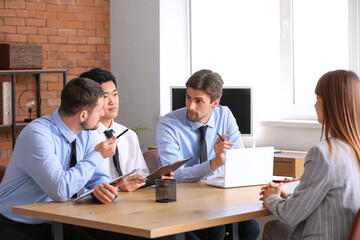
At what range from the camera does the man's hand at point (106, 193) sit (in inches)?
107

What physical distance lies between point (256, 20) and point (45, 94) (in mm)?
2227

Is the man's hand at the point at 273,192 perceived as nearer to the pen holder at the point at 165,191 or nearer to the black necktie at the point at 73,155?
the pen holder at the point at 165,191

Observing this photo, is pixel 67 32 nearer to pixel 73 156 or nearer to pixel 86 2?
pixel 86 2

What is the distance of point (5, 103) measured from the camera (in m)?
5.38

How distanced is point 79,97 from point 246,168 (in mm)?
978

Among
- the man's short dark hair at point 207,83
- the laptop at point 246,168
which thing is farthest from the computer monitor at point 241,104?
the laptop at point 246,168

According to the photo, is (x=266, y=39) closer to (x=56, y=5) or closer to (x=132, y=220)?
(x=56, y=5)

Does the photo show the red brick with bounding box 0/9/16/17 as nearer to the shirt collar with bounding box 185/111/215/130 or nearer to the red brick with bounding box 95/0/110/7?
the red brick with bounding box 95/0/110/7

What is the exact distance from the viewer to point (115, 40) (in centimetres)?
638

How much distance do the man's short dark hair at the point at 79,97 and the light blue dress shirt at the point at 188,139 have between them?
2.39 feet

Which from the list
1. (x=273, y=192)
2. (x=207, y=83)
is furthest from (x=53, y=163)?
(x=207, y=83)

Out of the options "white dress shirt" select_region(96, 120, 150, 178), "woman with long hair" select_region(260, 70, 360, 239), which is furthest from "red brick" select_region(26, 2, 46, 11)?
"woman with long hair" select_region(260, 70, 360, 239)

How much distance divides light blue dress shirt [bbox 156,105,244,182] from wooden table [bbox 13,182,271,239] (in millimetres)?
333

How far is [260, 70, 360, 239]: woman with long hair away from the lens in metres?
2.30
